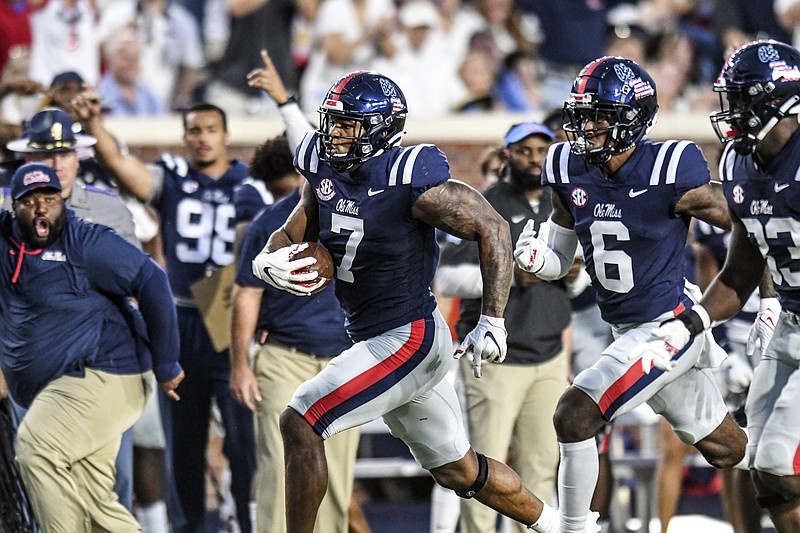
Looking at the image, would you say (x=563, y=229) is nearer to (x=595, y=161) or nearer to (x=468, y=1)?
(x=595, y=161)

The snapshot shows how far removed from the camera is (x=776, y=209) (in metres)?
4.61

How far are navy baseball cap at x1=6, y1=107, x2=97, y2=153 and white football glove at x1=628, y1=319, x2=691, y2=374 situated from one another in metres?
2.78

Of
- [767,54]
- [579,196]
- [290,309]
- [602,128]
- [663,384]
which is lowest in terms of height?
[663,384]

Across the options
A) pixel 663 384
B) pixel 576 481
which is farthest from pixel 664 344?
pixel 576 481

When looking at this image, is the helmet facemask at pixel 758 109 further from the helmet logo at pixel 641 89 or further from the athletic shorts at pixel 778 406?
the athletic shorts at pixel 778 406

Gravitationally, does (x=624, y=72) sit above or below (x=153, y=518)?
above

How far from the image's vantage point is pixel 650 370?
497 cm

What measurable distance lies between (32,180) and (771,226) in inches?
107

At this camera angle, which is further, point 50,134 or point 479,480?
point 50,134

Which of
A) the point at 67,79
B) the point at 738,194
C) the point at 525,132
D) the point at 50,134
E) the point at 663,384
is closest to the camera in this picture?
the point at 738,194

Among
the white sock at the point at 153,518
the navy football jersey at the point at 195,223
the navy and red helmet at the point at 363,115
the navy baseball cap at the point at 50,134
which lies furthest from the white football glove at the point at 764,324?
the navy baseball cap at the point at 50,134

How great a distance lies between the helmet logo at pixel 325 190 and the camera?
496 cm

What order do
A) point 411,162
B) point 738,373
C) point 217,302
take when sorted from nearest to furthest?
point 411,162
point 738,373
point 217,302

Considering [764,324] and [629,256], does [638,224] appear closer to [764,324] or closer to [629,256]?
[629,256]
